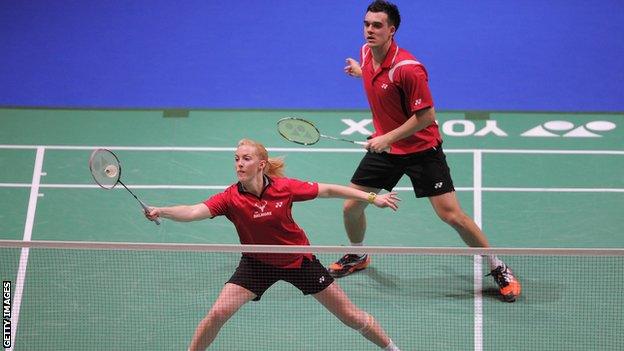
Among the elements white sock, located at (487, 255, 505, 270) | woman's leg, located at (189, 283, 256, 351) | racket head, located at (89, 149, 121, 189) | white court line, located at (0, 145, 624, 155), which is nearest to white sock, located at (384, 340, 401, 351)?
woman's leg, located at (189, 283, 256, 351)

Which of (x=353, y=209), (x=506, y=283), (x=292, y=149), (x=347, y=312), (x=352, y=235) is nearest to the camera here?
(x=347, y=312)

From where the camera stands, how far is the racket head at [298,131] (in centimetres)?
822

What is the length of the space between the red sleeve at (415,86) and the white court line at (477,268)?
1530mm

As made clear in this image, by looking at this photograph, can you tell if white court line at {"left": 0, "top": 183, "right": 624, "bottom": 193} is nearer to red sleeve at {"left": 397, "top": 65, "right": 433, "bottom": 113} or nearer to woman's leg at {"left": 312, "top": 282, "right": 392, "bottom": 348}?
red sleeve at {"left": 397, "top": 65, "right": 433, "bottom": 113}

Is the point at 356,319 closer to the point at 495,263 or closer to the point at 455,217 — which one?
the point at 455,217

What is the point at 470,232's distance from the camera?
820 cm

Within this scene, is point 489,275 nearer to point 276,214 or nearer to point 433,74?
point 276,214

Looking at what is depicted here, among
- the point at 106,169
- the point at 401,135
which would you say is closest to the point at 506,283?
the point at 401,135

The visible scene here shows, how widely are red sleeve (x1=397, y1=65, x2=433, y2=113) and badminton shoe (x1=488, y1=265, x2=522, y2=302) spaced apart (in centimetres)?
142

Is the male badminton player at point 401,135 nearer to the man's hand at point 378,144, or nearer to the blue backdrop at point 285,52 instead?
the man's hand at point 378,144

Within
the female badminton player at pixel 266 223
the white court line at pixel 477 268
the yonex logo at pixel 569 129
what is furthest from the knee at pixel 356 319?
the yonex logo at pixel 569 129

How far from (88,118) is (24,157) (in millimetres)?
915

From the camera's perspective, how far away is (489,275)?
8555mm

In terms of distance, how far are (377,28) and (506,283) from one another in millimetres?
2129
